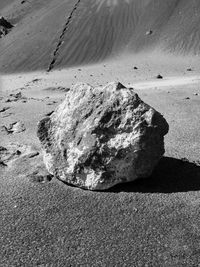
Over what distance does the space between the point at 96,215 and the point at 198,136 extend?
308 centimetres

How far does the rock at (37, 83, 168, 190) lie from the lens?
221 inches

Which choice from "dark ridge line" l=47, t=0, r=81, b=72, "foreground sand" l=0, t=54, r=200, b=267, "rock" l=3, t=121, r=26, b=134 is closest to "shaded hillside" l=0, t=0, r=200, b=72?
"dark ridge line" l=47, t=0, r=81, b=72

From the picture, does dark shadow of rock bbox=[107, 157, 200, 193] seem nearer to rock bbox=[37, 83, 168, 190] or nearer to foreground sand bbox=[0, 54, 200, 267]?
foreground sand bbox=[0, 54, 200, 267]

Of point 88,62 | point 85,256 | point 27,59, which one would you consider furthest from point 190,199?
point 27,59

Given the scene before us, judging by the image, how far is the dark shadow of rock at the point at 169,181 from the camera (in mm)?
5738

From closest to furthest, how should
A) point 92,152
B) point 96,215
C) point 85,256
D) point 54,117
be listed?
point 85,256, point 96,215, point 92,152, point 54,117

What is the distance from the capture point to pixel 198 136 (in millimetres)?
7652

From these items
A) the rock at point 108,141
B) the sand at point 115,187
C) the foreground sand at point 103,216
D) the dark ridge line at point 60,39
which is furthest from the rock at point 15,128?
the dark ridge line at point 60,39

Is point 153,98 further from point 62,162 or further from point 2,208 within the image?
point 2,208

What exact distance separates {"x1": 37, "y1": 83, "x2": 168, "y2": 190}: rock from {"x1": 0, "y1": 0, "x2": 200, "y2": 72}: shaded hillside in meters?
12.6

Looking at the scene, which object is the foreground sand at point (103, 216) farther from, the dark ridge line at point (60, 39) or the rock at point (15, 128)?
the dark ridge line at point (60, 39)

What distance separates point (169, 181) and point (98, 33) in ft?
52.8

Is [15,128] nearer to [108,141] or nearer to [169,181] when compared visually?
[108,141]

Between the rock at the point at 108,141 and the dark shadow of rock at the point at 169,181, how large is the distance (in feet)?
0.57
